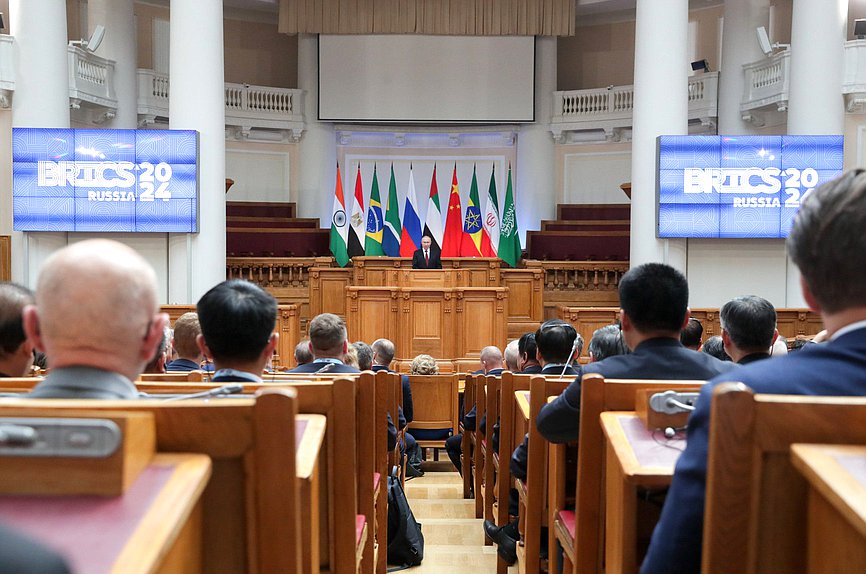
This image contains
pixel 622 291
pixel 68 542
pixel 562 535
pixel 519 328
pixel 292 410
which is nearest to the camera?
pixel 68 542

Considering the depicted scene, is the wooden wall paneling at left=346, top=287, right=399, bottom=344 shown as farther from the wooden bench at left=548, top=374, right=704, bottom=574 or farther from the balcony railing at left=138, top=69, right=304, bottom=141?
the wooden bench at left=548, top=374, right=704, bottom=574

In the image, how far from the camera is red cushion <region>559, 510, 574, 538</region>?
8.70 ft

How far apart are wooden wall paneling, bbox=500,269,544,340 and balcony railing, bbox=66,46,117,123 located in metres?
6.14

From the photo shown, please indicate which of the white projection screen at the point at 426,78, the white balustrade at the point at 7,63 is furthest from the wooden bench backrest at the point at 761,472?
the white projection screen at the point at 426,78

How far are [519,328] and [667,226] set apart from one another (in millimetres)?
2547

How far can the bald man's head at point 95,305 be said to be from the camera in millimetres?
1259

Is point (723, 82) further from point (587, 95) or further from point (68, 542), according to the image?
point (68, 542)

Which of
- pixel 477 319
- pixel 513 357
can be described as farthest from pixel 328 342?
pixel 477 319

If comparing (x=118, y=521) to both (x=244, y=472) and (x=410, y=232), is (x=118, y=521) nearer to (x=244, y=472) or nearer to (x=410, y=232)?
(x=244, y=472)

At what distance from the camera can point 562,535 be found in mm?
2756

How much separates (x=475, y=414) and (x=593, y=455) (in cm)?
385

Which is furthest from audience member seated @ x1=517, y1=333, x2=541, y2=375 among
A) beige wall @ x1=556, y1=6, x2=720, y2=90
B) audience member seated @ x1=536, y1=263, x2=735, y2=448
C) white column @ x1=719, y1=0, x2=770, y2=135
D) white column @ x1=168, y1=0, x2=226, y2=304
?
beige wall @ x1=556, y1=6, x2=720, y2=90

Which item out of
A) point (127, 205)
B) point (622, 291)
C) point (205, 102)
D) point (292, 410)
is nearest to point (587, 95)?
point (205, 102)

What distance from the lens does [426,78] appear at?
15320 mm
